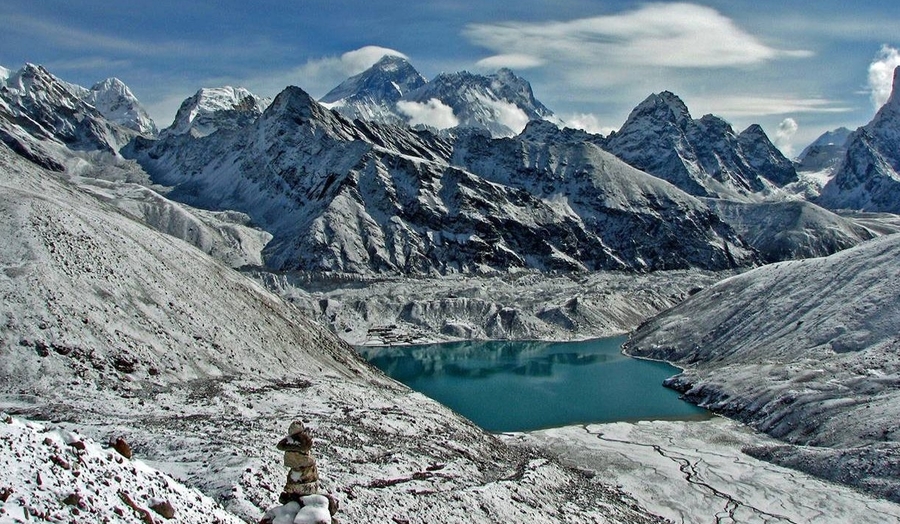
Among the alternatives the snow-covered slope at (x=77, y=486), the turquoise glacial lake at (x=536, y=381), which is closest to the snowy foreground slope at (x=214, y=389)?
the snow-covered slope at (x=77, y=486)

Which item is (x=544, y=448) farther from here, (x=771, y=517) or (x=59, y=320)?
(x=59, y=320)

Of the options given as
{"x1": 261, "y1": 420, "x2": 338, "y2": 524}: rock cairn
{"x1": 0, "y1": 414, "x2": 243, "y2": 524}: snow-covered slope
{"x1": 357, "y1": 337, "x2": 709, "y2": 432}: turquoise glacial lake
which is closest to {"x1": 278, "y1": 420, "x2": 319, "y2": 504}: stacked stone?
{"x1": 261, "y1": 420, "x2": 338, "y2": 524}: rock cairn

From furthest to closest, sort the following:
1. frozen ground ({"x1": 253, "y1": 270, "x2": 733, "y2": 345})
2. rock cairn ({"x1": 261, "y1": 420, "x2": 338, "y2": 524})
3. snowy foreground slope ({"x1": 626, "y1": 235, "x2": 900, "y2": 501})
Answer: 1. frozen ground ({"x1": 253, "y1": 270, "x2": 733, "y2": 345})
2. snowy foreground slope ({"x1": 626, "y1": 235, "x2": 900, "y2": 501})
3. rock cairn ({"x1": 261, "y1": 420, "x2": 338, "y2": 524})

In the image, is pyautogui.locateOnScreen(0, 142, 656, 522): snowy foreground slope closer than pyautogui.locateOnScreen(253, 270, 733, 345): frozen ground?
Yes

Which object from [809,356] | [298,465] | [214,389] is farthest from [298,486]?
[809,356]

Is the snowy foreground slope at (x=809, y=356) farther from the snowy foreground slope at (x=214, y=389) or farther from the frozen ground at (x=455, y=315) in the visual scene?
the snowy foreground slope at (x=214, y=389)

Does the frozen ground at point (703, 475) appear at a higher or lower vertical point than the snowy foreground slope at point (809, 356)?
lower

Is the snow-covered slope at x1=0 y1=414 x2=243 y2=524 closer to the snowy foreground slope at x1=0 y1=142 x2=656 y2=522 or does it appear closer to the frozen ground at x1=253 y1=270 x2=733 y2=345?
the snowy foreground slope at x1=0 y1=142 x2=656 y2=522
